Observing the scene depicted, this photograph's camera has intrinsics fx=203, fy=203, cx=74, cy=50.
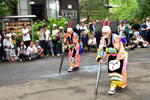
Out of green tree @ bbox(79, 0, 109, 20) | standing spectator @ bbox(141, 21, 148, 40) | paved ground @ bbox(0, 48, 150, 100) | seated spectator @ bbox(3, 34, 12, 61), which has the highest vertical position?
green tree @ bbox(79, 0, 109, 20)

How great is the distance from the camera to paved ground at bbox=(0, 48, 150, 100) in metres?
5.24

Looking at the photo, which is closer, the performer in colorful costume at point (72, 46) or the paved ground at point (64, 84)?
the paved ground at point (64, 84)

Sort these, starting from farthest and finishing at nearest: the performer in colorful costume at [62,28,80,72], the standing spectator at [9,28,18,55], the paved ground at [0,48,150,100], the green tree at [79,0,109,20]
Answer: the green tree at [79,0,109,20] → the standing spectator at [9,28,18,55] → the performer in colorful costume at [62,28,80,72] → the paved ground at [0,48,150,100]

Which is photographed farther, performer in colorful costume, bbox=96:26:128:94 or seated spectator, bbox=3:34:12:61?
seated spectator, bbox=3:34:12:61

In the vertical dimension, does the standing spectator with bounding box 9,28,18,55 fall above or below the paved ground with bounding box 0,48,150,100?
→ above

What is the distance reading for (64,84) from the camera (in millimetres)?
6348

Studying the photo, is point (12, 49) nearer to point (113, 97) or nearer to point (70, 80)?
point (70, 80)

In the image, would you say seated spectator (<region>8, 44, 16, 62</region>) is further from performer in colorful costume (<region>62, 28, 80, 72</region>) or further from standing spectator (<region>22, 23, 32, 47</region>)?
performer in colorful costume (<region>62, 28, 80, 72</region>)

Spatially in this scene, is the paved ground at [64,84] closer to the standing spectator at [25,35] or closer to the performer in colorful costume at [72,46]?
the performer in colorful costume at [72,46]

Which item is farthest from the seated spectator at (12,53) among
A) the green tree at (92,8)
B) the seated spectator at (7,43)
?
the green tree at (92,8)

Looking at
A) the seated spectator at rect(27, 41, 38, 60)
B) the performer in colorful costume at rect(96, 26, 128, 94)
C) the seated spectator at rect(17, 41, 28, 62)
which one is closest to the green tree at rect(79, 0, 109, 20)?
the seated spectator at rect(27, 41, 38, 60)

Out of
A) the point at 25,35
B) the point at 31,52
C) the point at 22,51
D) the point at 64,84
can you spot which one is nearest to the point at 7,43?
the point at 22,51

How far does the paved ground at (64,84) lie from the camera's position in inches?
206

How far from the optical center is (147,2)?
16375 mm
